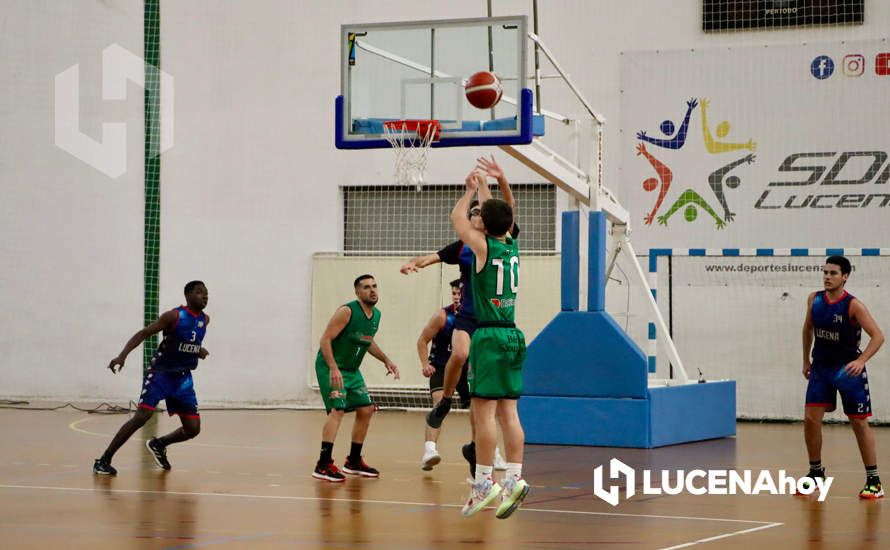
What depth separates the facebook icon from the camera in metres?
18.8

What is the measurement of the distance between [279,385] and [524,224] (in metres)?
4.88

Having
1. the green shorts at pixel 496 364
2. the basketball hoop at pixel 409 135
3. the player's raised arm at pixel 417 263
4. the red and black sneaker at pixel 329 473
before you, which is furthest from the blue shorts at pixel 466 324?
the green shorts at pixel 496 364

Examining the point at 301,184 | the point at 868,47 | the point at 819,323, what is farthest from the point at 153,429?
the point at 868,47

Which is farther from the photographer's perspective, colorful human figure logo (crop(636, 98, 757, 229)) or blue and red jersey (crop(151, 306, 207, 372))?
colorful human figure logo (crop(636, 98, 757, 229))

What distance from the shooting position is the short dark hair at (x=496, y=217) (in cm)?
796

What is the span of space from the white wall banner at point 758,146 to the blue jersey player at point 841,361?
896 cm

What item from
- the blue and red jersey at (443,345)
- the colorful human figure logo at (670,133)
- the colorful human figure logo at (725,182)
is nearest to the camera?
the blue and red jersey at (443,345)

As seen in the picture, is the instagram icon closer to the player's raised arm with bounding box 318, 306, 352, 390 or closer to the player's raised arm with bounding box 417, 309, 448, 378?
the player's raised arm with bounding box 417, 309, 448, 378

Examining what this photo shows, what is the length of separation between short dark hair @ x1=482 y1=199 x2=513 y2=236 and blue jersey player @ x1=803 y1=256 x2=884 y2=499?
10.9ft

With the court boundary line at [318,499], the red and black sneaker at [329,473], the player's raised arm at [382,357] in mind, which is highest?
the player's raised arm at [382,357]

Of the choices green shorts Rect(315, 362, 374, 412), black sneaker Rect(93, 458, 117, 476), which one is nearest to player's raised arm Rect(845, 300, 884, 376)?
green shorts Rect(315, 362, 374, 412)

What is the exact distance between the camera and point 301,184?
2091 centimetres

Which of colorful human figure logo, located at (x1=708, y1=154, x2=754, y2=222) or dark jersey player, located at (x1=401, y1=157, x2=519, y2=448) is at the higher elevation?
colorful human figure logo, located at (x1=708, y1=154, x2=754, y2=222)

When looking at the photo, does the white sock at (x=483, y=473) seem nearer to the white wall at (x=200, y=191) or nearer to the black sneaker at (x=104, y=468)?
the black sneaker at (x=104, y=468)
